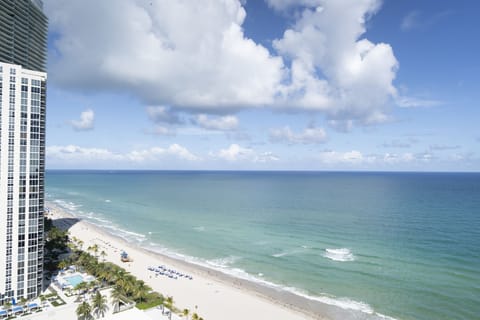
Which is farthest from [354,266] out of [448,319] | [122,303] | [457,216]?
[457,216]

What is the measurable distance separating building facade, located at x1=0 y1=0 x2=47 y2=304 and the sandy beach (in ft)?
63.9

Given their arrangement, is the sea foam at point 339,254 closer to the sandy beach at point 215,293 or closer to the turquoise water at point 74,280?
the sandy beach at point 215,293

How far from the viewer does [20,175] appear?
38656 mm

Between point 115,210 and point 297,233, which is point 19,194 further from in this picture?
point 115,210

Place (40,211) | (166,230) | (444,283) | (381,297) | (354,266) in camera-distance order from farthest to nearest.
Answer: (166,230) → (354,266) → (444,283) → (381,297) → (40,211)

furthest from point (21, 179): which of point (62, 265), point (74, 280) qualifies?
point (62, 265)

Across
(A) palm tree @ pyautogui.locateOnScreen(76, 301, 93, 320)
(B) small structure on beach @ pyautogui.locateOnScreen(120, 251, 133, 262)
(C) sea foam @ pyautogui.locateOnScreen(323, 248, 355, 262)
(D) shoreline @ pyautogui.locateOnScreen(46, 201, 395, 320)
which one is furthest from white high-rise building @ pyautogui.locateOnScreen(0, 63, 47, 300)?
(C) sea foam @ pyautogui.locateOnScreen(323, 248, 355, 262)

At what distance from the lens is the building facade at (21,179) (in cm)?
3778

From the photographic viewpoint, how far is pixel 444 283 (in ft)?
170

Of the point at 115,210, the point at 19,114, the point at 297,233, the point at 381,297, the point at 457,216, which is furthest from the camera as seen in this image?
the point at 115,210

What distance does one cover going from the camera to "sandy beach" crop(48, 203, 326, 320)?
43531 millimetres

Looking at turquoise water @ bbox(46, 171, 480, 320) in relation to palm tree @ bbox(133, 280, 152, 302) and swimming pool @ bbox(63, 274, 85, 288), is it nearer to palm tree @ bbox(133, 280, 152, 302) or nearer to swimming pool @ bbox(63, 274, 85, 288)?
palm tree @ bbox(133, 280, 152, 302)

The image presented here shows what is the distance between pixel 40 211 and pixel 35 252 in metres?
5.74

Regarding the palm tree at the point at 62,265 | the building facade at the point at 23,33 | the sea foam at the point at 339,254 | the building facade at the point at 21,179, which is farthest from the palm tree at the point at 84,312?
the building facade at the point at 23,33
